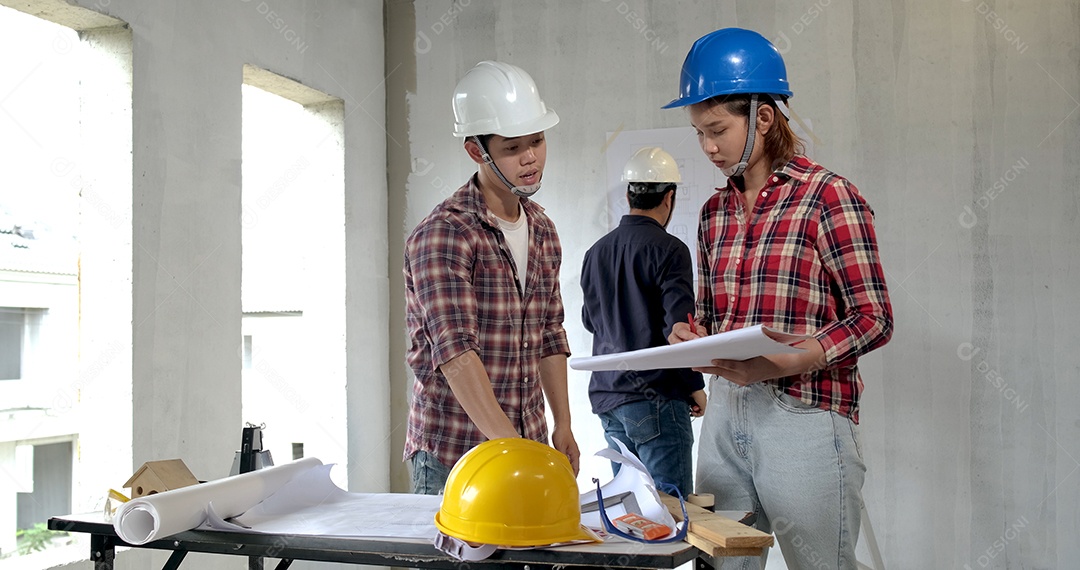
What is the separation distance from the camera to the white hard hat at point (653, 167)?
3604 millimetres

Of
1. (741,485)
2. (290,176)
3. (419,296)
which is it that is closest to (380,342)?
(290,176)

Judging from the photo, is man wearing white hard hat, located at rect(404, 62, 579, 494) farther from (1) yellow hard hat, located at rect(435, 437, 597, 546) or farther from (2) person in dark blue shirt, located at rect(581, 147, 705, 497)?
(2) person in dark blue shirt, located at rect(581, 147, 705, 497)

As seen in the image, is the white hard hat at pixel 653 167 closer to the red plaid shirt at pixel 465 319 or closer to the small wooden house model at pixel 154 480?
the red plaid shirt at pixel 465 319

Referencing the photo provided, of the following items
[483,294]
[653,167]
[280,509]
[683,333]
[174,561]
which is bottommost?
[174,561]

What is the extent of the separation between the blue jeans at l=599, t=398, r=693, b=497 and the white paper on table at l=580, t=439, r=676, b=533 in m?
1.01

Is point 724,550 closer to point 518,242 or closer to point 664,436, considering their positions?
point 518,242

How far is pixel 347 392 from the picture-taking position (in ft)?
13.4

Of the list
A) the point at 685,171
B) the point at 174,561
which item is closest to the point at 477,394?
the point at 174,561

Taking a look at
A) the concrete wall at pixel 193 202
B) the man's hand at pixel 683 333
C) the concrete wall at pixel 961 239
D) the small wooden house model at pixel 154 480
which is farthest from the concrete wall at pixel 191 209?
the concrete wall at pixel 961 239

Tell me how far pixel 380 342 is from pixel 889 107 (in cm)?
268

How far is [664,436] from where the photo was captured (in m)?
2.82

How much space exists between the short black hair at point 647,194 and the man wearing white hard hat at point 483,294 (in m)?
0.95

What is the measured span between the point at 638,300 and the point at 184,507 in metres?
1.69

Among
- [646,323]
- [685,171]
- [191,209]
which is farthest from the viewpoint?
[685,171]
